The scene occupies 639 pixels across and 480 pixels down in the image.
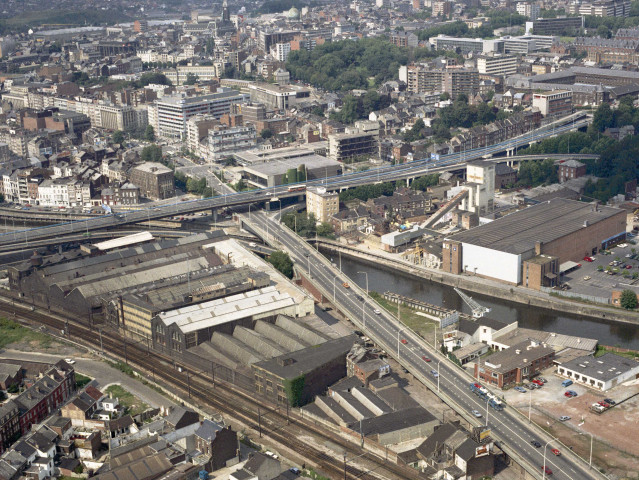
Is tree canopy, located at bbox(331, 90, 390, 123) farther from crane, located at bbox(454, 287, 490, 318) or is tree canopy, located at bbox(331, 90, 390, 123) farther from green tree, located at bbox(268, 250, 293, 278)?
crane, located at bbox(454, 287, 490, 318)

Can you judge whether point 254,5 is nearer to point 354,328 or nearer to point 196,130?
point 196,130

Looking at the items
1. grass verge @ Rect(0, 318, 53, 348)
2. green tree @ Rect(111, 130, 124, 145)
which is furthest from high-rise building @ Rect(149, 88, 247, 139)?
grass verge @ Rect(0, 318, 53, 348)

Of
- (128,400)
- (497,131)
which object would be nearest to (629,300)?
(128,400)

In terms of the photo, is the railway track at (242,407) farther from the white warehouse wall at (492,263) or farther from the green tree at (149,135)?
the green tree at (149,135)

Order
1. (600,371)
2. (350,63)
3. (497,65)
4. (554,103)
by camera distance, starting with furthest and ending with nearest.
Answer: (350,63) → (497,65) → (554,103) → (600,371)

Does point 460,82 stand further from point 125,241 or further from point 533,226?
point 125,241

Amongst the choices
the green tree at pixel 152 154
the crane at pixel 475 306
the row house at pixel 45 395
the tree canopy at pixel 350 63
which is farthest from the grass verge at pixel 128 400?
the tree canopy at pixel 350 63

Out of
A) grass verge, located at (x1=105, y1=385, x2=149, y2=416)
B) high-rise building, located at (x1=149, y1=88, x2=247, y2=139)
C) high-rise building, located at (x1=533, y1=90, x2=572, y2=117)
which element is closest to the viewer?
grass verge, located at (x1=105, y1=385, x2=149, y2=416)
